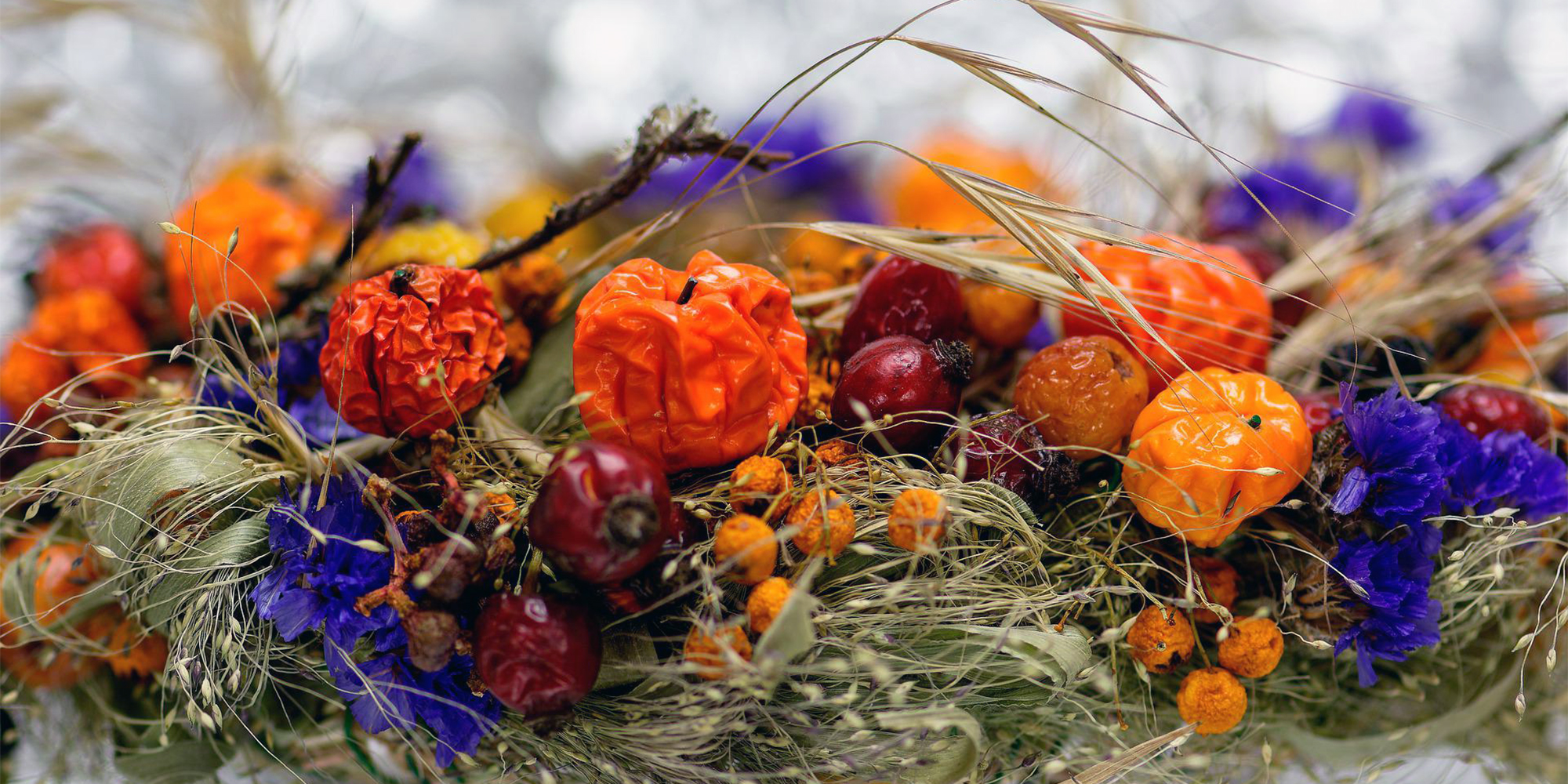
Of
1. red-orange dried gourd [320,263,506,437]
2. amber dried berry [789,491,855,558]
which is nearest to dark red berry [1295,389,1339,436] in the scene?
amber dried berry [789,491,855,558]

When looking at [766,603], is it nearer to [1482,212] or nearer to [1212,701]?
[1212,701]

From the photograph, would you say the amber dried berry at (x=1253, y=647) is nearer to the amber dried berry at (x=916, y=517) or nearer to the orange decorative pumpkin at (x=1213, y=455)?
the orange decorative pumpkin at (x=1213, y=455)

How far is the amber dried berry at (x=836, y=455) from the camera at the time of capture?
74 centimetres

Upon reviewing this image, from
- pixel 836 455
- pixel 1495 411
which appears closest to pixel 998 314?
pixel 836 455

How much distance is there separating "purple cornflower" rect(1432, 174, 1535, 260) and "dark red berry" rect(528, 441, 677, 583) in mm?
1050

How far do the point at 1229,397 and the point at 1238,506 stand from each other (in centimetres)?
9

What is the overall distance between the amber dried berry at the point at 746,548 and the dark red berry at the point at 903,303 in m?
0.25

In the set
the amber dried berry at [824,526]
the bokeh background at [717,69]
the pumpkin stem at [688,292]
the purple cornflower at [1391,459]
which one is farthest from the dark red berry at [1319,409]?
Result: the bokeh background at [717,69]

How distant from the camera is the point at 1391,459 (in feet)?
2.39

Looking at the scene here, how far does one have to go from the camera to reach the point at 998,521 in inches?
28.0

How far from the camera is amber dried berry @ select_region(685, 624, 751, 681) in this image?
618mm

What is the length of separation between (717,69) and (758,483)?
1.44m

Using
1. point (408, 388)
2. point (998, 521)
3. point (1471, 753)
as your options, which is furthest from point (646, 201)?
point (1471, 753)

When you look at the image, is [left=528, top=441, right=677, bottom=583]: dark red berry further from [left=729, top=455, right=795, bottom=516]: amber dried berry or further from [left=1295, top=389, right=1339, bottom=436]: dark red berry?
[left=1295, top=389, right=1339, bottom=436]: dark red berry
